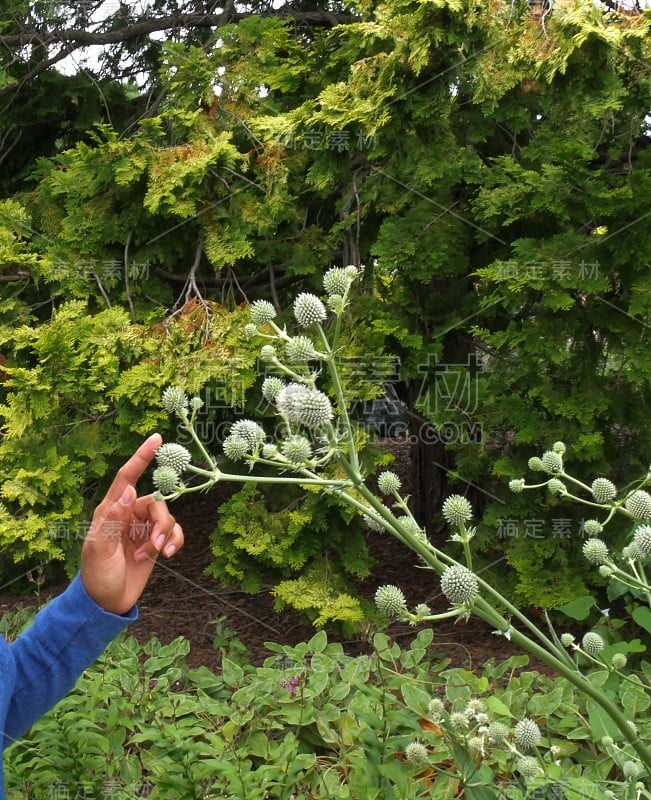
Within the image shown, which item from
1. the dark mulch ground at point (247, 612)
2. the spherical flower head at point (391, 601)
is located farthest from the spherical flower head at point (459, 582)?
the dark mulch ground at point (247, 612)

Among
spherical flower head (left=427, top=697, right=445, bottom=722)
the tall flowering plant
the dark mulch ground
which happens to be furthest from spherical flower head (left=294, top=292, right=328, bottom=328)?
the dark mulch ground

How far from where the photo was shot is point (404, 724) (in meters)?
2.55

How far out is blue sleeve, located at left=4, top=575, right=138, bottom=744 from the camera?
1.85 meters

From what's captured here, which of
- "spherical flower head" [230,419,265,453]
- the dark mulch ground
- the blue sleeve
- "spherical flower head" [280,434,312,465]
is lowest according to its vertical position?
the dark mulch ground

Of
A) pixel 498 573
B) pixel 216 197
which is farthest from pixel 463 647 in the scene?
pixel 216 197

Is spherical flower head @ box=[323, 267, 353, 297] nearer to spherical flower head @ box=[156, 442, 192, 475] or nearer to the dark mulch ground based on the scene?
spherical flower head @ box=[156, 442, 192, 475]

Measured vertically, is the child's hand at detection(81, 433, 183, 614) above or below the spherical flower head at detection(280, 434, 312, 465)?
below

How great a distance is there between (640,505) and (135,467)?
1.05m

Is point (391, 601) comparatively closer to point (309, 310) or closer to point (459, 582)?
point (459, 582)

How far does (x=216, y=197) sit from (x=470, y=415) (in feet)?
6.00

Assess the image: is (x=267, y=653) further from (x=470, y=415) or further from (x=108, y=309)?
(x=108, y=309)

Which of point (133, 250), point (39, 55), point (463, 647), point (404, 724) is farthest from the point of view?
point (39, 55)

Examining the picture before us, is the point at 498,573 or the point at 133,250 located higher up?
the point at 133,250

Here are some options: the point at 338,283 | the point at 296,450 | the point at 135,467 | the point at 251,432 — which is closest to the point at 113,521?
the point at 135,467
